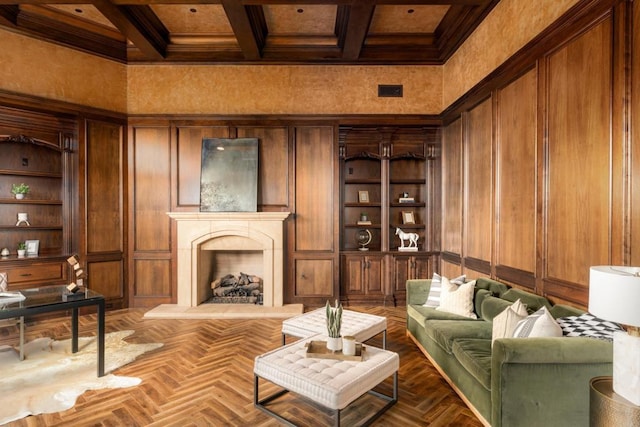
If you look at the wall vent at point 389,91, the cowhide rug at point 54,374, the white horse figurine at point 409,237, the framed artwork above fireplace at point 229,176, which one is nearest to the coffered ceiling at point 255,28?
the wall vent at point 389,91

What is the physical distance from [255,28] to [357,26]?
4.45ft

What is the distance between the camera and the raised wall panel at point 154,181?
209 inches

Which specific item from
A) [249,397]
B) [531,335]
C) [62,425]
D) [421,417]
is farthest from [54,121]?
[531,335]

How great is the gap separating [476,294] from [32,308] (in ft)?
12.9

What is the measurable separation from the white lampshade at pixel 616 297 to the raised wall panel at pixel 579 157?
111 cm

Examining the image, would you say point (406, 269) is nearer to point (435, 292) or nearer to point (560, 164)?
point (435, 292)

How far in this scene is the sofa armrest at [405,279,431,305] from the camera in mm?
3849

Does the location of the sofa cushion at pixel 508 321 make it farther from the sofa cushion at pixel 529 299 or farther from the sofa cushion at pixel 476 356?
the sofa cushion at pixel 529 299

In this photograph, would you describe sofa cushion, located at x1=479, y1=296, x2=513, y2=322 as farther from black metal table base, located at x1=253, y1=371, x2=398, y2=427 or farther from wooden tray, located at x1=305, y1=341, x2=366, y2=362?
wooden tray, located at x1=305, y1=341, x2=366, y2=362

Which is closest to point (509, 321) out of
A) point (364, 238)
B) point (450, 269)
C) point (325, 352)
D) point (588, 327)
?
point (588, 327)

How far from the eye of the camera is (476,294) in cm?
342

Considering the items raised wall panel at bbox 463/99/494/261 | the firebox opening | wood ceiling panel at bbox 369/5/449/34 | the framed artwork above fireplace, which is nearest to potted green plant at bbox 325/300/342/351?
raised wall panel at bbox 463/99/494/261

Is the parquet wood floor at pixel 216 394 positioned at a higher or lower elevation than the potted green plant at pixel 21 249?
lower

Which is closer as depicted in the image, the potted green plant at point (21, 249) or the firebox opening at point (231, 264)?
the potted green plant at point (21, 249)
